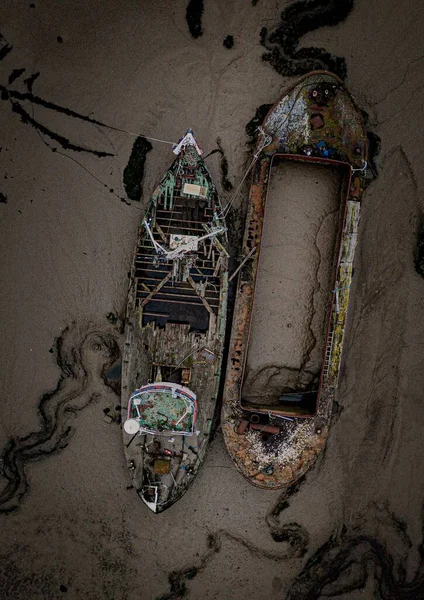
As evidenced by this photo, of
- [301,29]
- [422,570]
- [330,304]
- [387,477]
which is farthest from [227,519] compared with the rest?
[301,29]

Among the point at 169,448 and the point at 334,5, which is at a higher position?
the point at 334,5

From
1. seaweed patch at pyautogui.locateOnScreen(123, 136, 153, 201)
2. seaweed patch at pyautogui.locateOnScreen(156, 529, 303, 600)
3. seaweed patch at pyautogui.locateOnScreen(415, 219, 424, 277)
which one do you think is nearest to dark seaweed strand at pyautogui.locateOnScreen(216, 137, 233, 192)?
seaweed patch at pyautogui.locateOnScreen(123, 136, 153, 201)

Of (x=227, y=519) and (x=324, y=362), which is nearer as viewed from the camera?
(x=324, y=362)

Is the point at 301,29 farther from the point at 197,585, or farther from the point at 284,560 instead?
the point at 197,585

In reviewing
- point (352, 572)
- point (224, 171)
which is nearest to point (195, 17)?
point (224, 171)

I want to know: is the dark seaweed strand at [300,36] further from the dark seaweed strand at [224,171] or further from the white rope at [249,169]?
the dark seaweed strand at [224,171]

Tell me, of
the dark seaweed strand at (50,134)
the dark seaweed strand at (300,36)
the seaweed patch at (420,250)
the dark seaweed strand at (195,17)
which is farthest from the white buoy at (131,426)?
the dark seaweed strand at (195,17)

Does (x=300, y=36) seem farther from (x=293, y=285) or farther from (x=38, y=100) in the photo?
(x=38, y=100)

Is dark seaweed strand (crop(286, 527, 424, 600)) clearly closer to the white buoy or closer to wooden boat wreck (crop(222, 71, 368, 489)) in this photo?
wooden boat wreck (crop(222, 71, 368, 489))
